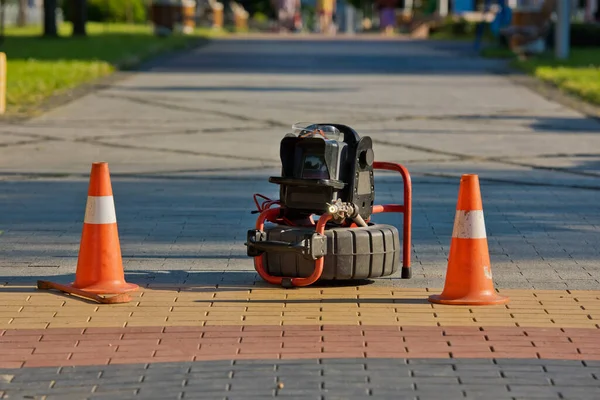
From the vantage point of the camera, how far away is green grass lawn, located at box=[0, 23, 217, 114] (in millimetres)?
22344

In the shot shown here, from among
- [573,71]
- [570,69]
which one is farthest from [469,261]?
[570,69]

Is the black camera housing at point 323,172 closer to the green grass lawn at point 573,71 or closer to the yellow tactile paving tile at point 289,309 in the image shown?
the yellow tactile paving tile at point 289,309

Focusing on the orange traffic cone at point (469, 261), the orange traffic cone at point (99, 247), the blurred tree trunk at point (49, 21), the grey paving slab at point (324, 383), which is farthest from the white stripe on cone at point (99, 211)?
the blurred tree trunk at point (49, 21)

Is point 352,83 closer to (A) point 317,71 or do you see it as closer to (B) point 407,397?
(A) point 317,71

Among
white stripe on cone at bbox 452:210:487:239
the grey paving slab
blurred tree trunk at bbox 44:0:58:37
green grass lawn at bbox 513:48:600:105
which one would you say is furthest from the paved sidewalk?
blurred tree trunk at bbox 44:0:58:37

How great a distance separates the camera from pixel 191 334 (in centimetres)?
675

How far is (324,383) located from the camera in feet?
19.1

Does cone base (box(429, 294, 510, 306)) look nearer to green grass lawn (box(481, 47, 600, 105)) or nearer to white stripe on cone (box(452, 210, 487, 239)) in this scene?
white stripe on cone (box(452, 210, 487, 239))

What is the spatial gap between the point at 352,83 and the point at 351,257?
18.5 metres

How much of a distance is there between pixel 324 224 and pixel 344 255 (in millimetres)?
240

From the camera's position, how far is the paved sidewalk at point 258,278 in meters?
5.97

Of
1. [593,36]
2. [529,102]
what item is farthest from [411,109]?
[593,36]

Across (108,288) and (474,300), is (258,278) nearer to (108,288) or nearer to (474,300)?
(108,288)

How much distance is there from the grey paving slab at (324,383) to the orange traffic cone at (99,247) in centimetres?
168
